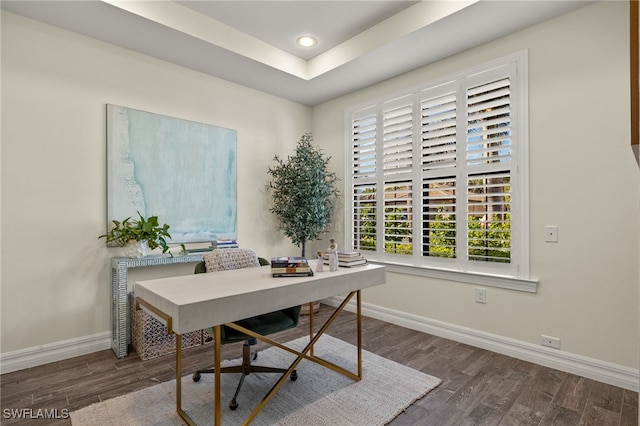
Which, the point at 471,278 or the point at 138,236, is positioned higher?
the point at 138,236

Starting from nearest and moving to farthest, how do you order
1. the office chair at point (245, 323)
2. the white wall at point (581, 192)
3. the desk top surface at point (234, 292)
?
the desk top surface at point (234, 292), the office chair at point (245, 323), the white wall at point (581, 192)

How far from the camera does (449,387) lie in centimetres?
245

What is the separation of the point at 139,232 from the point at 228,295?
5.51ft

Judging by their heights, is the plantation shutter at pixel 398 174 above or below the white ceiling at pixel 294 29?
below

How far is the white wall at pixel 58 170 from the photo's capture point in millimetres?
2678

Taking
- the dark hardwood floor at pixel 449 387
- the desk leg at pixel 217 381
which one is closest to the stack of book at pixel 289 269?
the desk leg at pixel 217 381

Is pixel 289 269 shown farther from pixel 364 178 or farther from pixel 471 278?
pixel 364 178

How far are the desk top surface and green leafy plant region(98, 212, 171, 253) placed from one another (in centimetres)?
108

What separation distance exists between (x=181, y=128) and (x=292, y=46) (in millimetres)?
1406

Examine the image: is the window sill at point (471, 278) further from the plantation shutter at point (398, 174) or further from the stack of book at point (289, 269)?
the stack of book at point (289, 269)

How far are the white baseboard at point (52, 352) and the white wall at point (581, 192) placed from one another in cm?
342

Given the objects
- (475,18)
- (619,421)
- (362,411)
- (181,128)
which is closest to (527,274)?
(619,421)

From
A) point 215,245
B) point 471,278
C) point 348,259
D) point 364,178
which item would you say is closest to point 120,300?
point 215,245

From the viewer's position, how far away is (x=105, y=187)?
3.10 metres
